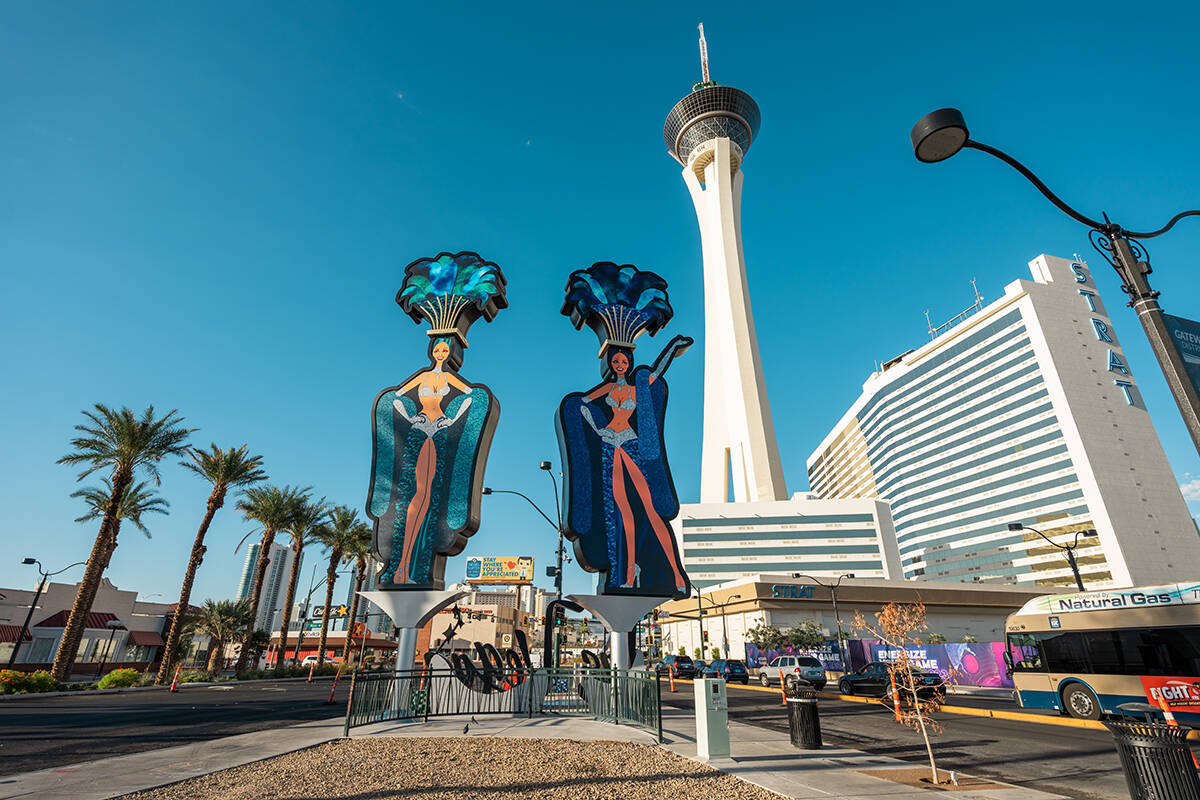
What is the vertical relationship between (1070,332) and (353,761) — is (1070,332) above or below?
above

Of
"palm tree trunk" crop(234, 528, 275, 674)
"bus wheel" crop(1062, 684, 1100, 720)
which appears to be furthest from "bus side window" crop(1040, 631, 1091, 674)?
"palm tree trunk" crop(234, 528, 275, 674)

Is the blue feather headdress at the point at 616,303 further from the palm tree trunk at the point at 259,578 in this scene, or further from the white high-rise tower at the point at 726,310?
the white high-rise tower at the point at 726,310

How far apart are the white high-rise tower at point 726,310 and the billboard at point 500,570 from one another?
3799 centimetres

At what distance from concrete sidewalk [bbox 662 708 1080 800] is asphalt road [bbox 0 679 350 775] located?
424 inches

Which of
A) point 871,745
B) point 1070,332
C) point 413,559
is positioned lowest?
point 871,745

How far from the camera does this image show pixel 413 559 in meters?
18.5

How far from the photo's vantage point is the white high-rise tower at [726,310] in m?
106

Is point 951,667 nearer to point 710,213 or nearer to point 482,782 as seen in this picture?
point 482,782

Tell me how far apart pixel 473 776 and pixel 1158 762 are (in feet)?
28.2

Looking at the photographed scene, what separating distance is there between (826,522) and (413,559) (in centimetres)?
8989

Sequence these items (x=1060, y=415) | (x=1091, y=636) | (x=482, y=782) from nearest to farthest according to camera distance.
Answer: (x=482, y=782) < (x=1091, y=636) < (x=1060, y=415)

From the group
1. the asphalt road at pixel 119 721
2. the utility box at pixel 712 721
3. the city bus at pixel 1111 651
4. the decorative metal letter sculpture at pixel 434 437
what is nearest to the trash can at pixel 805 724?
the utility box at pixel 712 721

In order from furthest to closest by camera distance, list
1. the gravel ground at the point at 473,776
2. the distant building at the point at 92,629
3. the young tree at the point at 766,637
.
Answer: the young tree at the point at 766,637 < the distant building at the point at 92,629 < the gravel ground at the point at 473,776

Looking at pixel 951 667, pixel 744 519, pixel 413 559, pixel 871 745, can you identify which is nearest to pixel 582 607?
pixel 413 559
